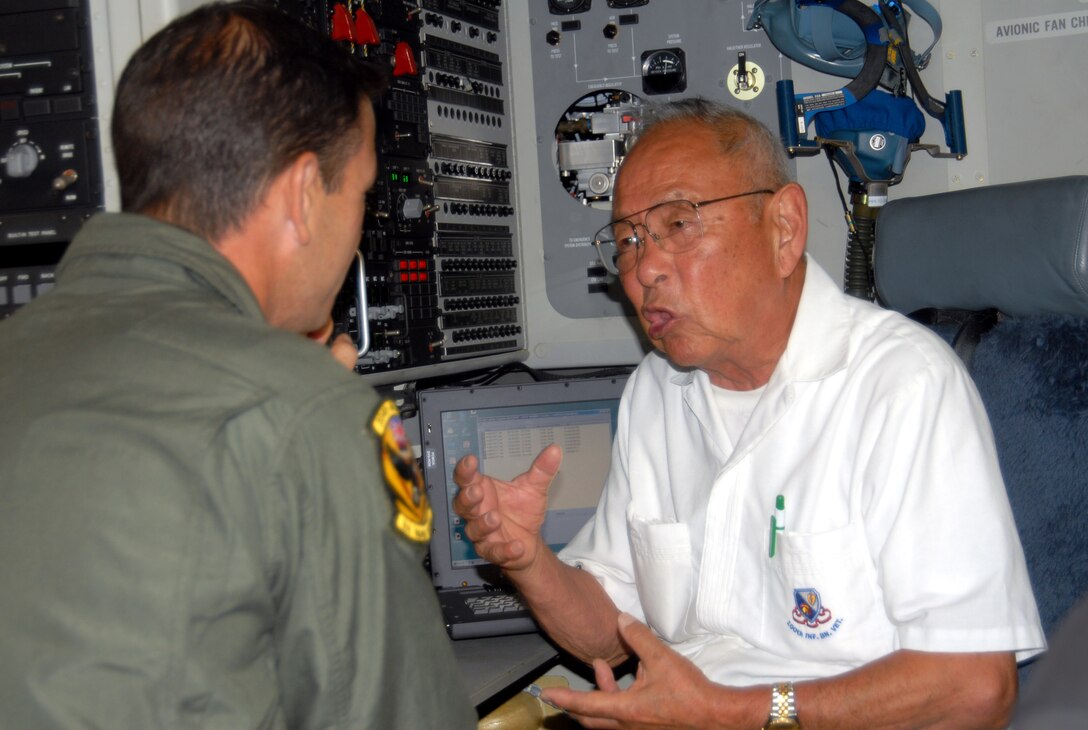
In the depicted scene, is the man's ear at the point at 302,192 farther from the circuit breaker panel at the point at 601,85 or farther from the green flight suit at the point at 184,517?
the circuit breaker panel at the point at 601,85

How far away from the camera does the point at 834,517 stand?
1756mm

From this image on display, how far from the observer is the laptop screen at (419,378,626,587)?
8.47 ft

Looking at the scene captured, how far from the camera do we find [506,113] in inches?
116

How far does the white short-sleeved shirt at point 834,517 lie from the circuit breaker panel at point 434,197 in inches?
29.0

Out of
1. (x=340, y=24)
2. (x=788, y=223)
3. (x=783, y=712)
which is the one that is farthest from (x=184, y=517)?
(x=340, y=24)

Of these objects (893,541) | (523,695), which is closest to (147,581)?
(893,541)

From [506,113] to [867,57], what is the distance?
969mm

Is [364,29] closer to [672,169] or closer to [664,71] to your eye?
[672,169]

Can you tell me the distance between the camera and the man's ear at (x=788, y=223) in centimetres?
192

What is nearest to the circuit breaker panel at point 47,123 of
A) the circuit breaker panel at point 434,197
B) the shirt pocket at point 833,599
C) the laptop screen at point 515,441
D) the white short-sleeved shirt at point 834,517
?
the circuit breaker panel at point 434,197

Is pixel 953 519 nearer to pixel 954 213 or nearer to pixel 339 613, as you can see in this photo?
pixel 954 213

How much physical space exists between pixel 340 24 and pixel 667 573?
1.32m

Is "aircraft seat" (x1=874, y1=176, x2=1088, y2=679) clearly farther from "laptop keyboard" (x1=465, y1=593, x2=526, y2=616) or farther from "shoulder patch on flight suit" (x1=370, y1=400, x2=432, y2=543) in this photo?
"shoulder patch on flight suit" (x1=370, y1=400, x2=432, y2=543)

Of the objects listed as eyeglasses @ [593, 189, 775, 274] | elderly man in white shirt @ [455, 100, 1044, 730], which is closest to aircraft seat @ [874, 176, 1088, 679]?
elderly man in white shirt @ [455, 100, 1044, 730]
